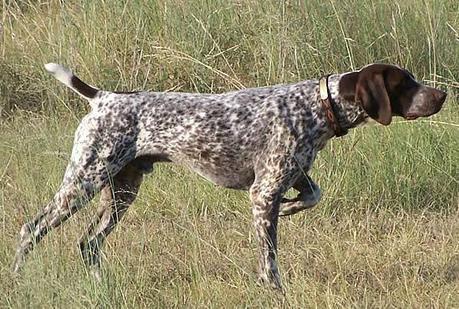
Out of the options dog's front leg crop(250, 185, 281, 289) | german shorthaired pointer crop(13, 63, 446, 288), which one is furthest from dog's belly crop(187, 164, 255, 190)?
dog's front leg crop(250, 185, 281, 289)

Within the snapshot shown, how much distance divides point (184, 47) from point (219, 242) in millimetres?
3415

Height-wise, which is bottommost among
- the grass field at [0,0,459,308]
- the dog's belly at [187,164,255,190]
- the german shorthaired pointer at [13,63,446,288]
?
the grass field at [0,0,459,308]

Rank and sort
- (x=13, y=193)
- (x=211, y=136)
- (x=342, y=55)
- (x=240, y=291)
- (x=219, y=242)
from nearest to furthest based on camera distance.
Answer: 1. (x=240, y=291)
2. (x=211, y=136)
3. (x=219, y=242)
4. (x=13, y=193)
5. (x=342, y=55)

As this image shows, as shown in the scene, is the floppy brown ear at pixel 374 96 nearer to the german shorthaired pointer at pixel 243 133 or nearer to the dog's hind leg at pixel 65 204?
the german shorthaired pointer at pixel 243 133

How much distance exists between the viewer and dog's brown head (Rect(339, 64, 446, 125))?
4.90 meters

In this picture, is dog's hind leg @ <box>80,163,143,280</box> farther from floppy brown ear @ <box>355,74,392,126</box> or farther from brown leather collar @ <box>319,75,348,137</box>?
floppy brown ear @ <box>355,74,392,126</box>

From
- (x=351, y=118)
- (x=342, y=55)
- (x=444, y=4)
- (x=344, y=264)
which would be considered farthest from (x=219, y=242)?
(x=444, y=4)

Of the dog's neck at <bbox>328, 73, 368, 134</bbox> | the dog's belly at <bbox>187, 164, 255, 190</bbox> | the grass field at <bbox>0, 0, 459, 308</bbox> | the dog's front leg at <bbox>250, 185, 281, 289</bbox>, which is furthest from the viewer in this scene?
the dog's belly at <bbox>187, 164, 255, 190</bbox>

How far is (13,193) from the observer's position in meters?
6.05

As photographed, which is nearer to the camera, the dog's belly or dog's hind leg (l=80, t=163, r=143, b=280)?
the dog's belly

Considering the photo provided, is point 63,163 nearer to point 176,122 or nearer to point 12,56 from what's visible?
point 176,122

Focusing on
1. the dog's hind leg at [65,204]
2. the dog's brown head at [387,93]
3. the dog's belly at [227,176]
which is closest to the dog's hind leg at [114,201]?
the dog's hind leg at [65,204]

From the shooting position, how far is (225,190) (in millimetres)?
6223

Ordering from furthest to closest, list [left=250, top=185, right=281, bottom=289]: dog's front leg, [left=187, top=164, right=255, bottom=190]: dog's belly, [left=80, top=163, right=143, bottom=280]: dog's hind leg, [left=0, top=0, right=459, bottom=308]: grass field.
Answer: [left=80, top=163, right=143, bottom=280]: dog's hind leg < [left=187, top=164, right=255, bottom=190]: dog's belly < [left=250, top=185, right=281, bottom=289]: dog's front leg < [left=0, top=0, right=459, bottom=308]: grass field
